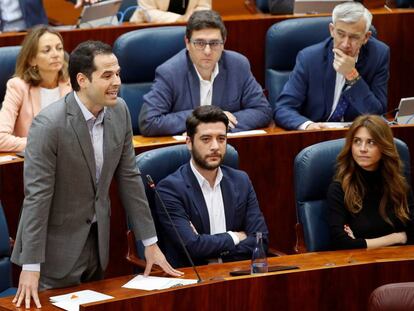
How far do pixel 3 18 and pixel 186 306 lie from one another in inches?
99.5

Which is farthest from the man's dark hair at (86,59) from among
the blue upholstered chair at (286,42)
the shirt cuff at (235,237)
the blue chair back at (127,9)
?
the blue chair back at (127,9)

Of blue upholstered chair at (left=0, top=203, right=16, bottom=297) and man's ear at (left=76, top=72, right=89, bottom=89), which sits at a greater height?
man's ear at (left=76, top=72, right=89, bottom=89)

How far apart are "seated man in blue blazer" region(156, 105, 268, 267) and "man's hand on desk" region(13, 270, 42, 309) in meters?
0.59

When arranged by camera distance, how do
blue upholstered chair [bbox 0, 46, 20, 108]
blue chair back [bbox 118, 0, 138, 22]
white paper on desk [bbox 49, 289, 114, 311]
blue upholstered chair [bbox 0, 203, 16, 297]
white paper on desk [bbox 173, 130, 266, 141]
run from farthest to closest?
blue chair back [bbox 118, 0, 138, 22], blue upholstered chair [bbox 0, 46, 20, 108], white paper on desk [bbox 173, 130, 266, 141], blue upholstered chair [bbox 0, 203, 16, 297], white paper on desk [bbox 49, 289, 114, 311]

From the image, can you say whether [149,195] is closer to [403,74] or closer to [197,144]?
[197,144]

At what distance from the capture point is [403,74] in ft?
16.1

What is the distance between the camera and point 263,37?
15.5 ft

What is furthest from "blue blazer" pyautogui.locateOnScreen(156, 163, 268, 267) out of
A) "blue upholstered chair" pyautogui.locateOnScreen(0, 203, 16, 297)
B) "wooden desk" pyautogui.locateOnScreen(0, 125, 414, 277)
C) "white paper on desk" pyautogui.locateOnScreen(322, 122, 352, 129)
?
"white paper on desk" pyautogui.locateOnScreen(322, 122, 352, 129)

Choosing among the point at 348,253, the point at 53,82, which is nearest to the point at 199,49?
the point at 53,82

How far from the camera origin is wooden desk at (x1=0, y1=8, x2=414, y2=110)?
14.8 feet

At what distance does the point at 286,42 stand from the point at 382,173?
115 centimetres

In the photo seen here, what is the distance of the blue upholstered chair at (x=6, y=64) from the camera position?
4.07 meters

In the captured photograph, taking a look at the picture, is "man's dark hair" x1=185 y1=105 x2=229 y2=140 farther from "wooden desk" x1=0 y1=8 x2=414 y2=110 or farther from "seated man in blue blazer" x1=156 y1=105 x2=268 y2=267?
"wooden desk" x1=0 y1=8 x2=414 y2=110

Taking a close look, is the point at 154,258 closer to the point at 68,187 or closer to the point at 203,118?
the point at 68,187
